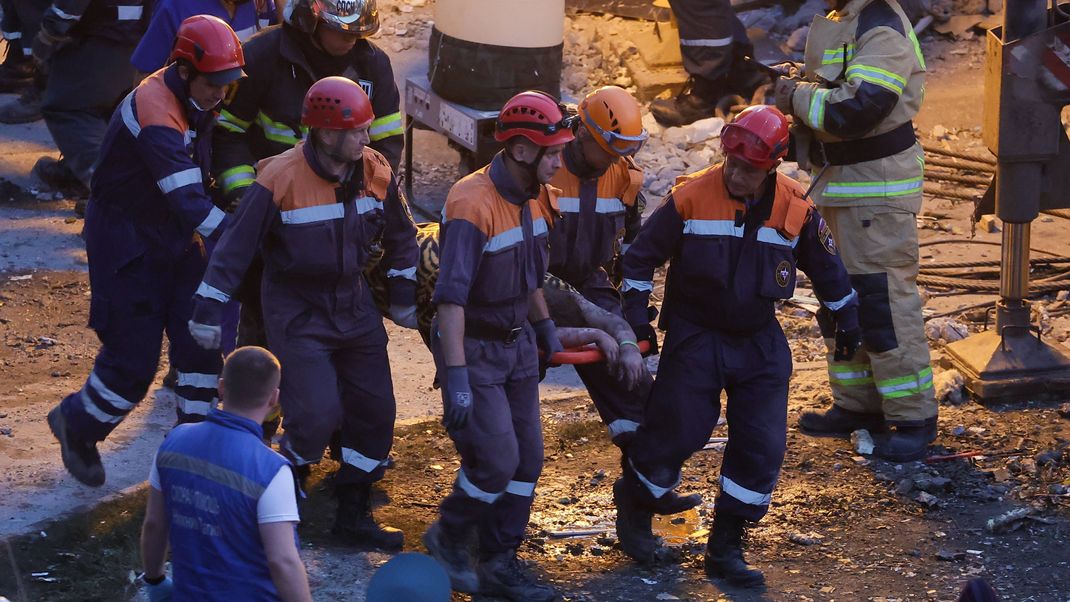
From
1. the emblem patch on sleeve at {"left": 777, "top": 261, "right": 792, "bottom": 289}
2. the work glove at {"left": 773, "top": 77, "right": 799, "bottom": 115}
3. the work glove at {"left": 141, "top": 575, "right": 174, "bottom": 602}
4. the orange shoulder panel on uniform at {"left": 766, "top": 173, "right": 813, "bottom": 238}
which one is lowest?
the work glove at {"left": 141, "top": 575, "right": 174, "bottom": 602}

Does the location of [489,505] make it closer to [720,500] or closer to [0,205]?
[720,500]

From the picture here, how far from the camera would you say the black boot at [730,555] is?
213 inches

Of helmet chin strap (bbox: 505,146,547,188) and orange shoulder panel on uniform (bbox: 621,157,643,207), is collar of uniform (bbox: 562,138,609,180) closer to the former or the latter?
orange shoulder panel on uniform (bbox: 621,157,643,207)

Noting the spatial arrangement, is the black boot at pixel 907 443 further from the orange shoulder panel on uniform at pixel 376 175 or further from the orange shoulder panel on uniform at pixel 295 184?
the orange shoulder panel on uniform at pixel 295 184

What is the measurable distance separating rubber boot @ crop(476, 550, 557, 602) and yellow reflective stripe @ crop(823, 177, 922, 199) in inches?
98.5

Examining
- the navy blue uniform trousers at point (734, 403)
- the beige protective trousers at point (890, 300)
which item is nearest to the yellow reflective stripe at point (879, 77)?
the beige protective trousers at point (890, 300)

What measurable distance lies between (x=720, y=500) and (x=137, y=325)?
2.44 metres

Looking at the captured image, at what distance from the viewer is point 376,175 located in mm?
5316

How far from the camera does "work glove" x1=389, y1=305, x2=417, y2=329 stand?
564cm

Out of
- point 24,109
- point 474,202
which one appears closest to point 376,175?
point 474,202

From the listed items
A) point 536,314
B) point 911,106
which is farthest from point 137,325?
point 911,106

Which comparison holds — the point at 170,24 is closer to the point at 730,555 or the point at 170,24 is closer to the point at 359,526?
the point at 359,526

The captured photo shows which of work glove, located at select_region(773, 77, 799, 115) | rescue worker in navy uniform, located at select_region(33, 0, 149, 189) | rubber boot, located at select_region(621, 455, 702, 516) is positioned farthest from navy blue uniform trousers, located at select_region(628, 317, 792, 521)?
rescue worker in navy uniform, located at select_region(33, 0, 149, 189)

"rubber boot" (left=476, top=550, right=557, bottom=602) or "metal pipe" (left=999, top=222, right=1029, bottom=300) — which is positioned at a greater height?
"metal pipe" (left=999, top=222, right=1029, bottom=300)
